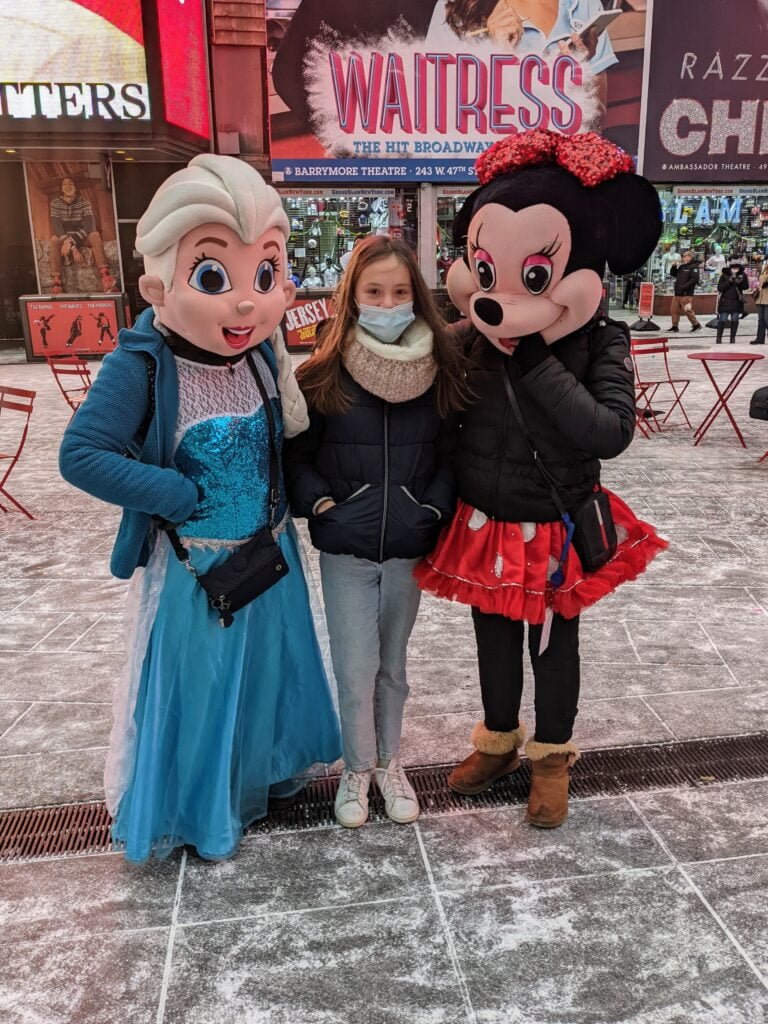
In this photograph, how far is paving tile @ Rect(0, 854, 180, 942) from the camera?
2.16 meters

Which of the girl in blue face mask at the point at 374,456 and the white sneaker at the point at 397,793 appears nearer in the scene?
the girl in blue face mask at the point at 374,456

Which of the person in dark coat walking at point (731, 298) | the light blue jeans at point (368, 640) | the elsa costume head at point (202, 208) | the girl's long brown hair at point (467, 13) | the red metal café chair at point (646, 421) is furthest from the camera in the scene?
the girl's long brown hair at point (467, 13)

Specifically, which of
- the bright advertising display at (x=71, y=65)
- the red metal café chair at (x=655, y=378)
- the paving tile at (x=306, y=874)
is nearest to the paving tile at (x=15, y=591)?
the paving tile at (x=306, y=874)

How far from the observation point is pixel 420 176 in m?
15.0

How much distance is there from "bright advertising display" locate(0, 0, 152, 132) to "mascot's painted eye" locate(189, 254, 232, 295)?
11.9m

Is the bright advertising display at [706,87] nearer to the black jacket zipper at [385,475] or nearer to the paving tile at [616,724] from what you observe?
the paving tile at [616,724]

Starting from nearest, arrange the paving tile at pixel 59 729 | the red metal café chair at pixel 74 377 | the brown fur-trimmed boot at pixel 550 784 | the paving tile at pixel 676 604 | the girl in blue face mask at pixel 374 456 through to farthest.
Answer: the girl in blue face mask at pixel 374 456 < the brown fur-trimmed boot at pixel 550 784 < the paving tile at pixel 59 729 < the paving tile at pixel 676 604 < the red metal café chair at pixel 74 377

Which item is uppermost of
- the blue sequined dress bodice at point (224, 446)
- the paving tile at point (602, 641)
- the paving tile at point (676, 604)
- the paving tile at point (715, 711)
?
the blue sequined dress bodice at point (224, 446)

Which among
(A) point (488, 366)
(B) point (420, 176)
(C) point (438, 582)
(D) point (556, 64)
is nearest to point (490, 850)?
(C) point (438, 582)

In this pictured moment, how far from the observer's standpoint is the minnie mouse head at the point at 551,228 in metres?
2.19

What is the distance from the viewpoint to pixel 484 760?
2730 mm

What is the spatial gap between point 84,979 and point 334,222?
14758 millimetres

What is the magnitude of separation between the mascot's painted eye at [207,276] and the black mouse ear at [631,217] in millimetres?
996

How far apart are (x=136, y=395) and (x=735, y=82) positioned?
16.8 m
